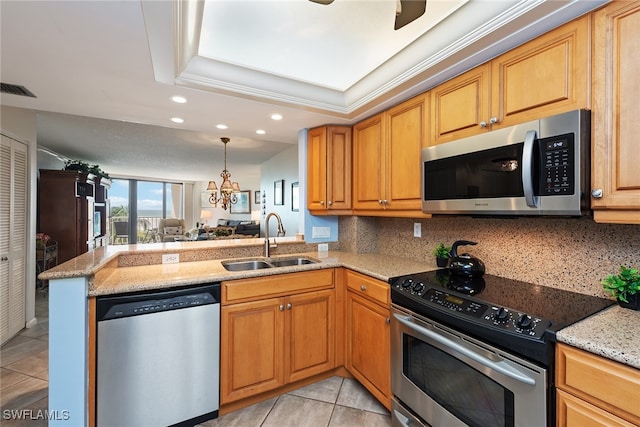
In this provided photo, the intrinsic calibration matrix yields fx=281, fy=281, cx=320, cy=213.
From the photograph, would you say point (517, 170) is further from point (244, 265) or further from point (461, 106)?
point (244, 265)

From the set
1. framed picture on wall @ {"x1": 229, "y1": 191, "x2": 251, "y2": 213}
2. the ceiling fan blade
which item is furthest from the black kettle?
framed picture on wall @ {"x1": 229, "y1": 191, "x2": 251, "y2": 213}

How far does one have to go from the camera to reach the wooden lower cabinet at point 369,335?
181 cm

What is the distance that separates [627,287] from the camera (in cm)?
117

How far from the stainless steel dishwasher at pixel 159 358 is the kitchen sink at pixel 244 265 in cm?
52

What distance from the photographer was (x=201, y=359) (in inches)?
68.4

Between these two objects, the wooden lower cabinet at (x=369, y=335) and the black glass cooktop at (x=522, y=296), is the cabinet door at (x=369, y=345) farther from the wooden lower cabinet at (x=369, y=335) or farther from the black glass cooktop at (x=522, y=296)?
the black glass cooktop at (x=522, y=296)

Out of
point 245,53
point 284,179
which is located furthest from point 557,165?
point 284,179

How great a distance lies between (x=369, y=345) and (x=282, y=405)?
733mm

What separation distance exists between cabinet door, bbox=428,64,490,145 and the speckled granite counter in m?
1.00

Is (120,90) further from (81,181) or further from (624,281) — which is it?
(81,181)

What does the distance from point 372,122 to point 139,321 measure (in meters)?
2.17

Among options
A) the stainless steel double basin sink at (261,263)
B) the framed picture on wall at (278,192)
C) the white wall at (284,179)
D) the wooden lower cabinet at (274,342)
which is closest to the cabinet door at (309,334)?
the wooden lower cabinet at (274,342)

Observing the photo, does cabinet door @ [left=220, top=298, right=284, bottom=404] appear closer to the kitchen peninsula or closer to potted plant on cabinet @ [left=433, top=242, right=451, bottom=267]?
the kitchen peninsula

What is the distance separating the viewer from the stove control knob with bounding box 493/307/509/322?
3.79ft
